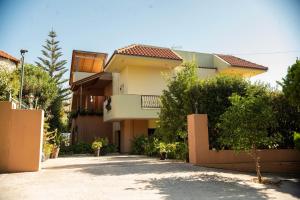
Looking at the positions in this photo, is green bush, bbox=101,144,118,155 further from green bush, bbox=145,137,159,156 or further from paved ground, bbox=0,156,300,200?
paved ground, bbox=0,156,300,200

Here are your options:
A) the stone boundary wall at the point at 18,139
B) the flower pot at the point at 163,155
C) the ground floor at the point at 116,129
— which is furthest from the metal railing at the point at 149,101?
the stone boundary wall at the point at 18,139

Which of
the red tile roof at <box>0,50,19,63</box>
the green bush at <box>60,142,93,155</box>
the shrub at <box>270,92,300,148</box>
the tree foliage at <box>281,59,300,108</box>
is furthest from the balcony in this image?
the red tile roof at <box>0,50,19,63</box>

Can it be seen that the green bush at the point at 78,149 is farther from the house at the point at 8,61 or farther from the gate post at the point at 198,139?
the gate post at the point at 198,139

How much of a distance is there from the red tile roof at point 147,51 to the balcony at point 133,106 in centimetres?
301

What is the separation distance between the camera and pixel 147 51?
20.5m

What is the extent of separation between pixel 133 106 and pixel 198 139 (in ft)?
29.1

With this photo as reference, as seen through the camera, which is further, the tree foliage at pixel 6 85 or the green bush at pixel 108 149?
the green bush at pixel 108 149

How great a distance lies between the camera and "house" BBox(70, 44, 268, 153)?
1961cm

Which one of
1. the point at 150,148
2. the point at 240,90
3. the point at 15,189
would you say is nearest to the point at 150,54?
the point at 150,148

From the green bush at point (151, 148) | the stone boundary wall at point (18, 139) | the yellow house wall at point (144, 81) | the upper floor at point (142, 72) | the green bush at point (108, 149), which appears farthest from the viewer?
the yellow house wall at point (144, 81)

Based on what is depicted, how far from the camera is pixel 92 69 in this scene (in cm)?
3131

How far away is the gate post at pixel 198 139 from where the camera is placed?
37.2 feet

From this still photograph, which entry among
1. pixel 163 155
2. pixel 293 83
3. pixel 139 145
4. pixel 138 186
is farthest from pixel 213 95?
pixel 139 145

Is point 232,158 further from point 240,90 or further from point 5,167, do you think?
point 5,167
